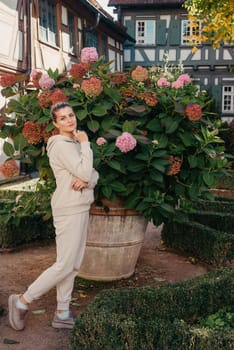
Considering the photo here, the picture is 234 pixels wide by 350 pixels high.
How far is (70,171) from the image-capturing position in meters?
3.48

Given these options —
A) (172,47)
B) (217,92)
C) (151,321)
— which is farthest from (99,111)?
(217,92)

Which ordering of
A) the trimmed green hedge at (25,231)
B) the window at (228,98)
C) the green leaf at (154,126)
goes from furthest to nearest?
the window at (228,98)
the trimmed green hedge at (25,231)
the green leaf at (154,126)

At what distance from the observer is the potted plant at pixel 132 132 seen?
4336mm

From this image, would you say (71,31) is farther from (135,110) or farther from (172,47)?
(135,110)

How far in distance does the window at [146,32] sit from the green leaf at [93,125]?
754 inches

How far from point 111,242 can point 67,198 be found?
1.35 metres

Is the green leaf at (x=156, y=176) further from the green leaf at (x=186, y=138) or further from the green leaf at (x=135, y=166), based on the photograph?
the green leaf at (x=186, y=138)

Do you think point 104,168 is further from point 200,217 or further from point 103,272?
point 200,217

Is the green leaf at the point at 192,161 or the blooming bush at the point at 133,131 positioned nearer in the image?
the blooming bush at the point at 133,131

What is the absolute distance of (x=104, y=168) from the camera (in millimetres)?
4398

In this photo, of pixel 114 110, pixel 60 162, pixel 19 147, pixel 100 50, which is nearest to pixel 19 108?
pixel 19 147

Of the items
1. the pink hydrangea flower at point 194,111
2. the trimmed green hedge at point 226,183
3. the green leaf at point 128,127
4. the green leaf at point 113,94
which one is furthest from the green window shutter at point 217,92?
the green leaf at point 128,127

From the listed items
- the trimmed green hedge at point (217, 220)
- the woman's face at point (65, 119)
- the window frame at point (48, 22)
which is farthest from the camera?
the window frame at point (48, 22)

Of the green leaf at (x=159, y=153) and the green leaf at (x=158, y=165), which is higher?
the green leaf at (x=159, y=153)
